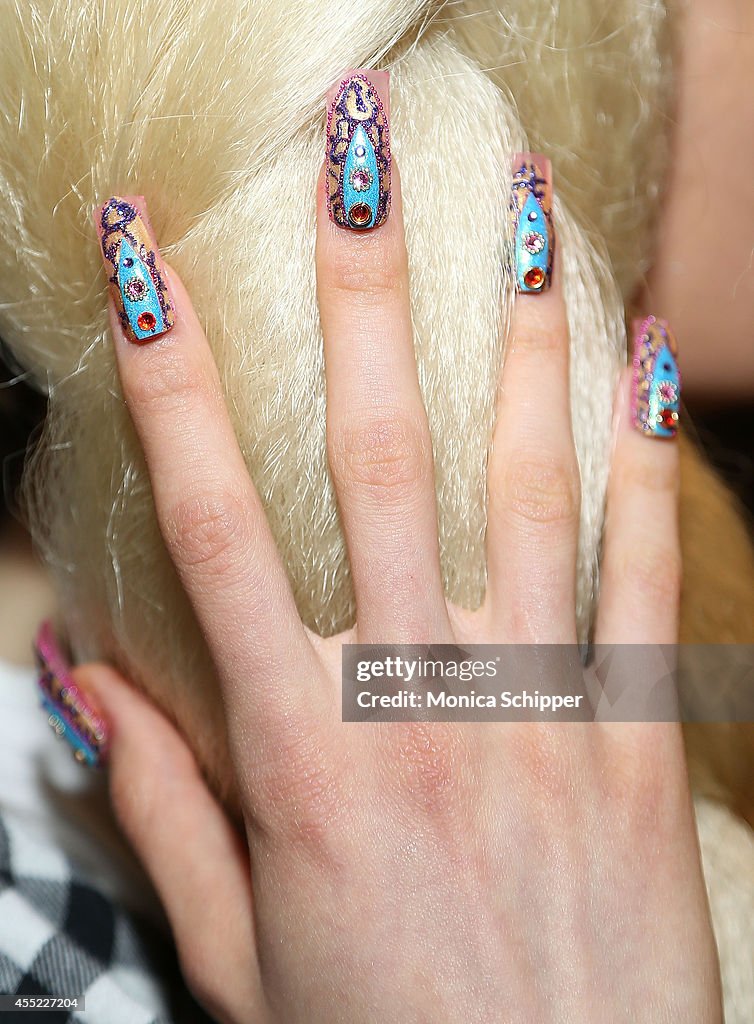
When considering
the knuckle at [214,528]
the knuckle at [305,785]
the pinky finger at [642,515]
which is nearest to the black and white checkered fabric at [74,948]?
the knuckle at [305,785]

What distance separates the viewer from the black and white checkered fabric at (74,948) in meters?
0.80

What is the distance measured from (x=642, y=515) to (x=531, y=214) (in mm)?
275

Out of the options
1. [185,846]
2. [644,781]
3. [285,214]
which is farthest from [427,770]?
[285,214]

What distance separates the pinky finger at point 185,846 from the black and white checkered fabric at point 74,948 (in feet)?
0.36

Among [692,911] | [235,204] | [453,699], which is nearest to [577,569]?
[453,699]

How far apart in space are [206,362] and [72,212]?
5.7 inches

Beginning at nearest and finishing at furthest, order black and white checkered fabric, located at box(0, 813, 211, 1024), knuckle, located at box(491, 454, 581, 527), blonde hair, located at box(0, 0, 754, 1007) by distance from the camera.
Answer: blonde hair, located at box(0, 0, 754, 1007), knuckle, located at box(491, 454, 581, 527), black and white checkered fabric, located at box(0, 813, 211, 1024)

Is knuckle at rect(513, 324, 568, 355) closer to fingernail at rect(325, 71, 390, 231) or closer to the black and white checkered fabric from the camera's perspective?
fingernail at rect(325, 71, 390, 231)

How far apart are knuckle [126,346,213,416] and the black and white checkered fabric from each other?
0.56 metres

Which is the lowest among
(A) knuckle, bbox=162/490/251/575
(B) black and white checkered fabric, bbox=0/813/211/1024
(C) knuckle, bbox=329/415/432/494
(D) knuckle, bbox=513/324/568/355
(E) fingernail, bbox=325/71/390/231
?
(B) black and white checkered fabric, bbox=0/813/211/1024

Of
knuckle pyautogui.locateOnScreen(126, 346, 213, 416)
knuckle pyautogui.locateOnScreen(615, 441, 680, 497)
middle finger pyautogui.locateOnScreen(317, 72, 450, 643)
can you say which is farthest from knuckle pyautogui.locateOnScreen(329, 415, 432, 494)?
knuckle pyautogui.locateOnScreen(615, 441, 680, 497)

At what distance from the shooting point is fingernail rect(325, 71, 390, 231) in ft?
1.90

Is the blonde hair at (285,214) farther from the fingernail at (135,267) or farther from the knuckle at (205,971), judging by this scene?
the knuckle at (205,971)

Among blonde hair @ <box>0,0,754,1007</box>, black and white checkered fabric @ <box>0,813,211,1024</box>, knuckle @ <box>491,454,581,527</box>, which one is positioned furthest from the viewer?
black and white checkered fabric @ <box>0,813,211,1024</box>
